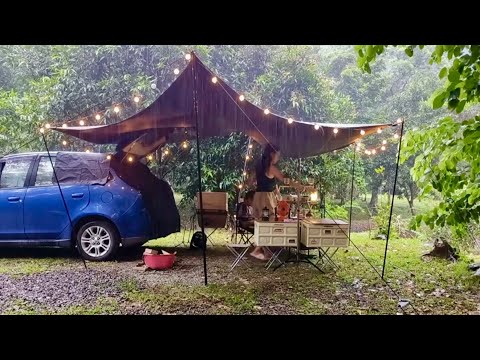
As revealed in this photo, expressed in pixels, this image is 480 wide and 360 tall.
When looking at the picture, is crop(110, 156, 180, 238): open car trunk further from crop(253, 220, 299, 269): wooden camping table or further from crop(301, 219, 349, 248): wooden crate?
crop(301, 219, 349, 248): wooden crate

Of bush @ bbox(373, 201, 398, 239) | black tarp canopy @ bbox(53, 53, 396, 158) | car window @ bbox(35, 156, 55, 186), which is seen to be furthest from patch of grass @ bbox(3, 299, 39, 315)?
bush @ bbox(373, 201, 398, 239)

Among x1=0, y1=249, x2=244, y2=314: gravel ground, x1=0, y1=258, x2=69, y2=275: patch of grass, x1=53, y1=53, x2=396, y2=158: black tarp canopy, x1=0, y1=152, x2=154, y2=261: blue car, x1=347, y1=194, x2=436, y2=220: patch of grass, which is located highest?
x1=53, y1=53, x2=396, y2=158: black tarp canopy

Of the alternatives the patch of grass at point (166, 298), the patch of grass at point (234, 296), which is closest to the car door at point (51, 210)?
the patch of grass at point (166, 298)

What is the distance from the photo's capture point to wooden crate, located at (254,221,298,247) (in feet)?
12.8

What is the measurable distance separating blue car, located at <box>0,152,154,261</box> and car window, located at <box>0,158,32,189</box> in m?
0.05

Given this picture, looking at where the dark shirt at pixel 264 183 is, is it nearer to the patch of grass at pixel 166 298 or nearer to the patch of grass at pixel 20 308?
the patch of grass at pixel 166 298

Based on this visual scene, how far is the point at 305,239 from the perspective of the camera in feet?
12.9

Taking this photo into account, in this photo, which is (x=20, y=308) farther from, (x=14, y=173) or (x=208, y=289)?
(x=14, y=173)

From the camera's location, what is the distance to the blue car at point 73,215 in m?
4.17

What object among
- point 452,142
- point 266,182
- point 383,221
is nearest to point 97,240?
point 266,182

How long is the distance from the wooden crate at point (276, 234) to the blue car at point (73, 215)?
1396mm

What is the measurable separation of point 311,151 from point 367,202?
3.57 meters
